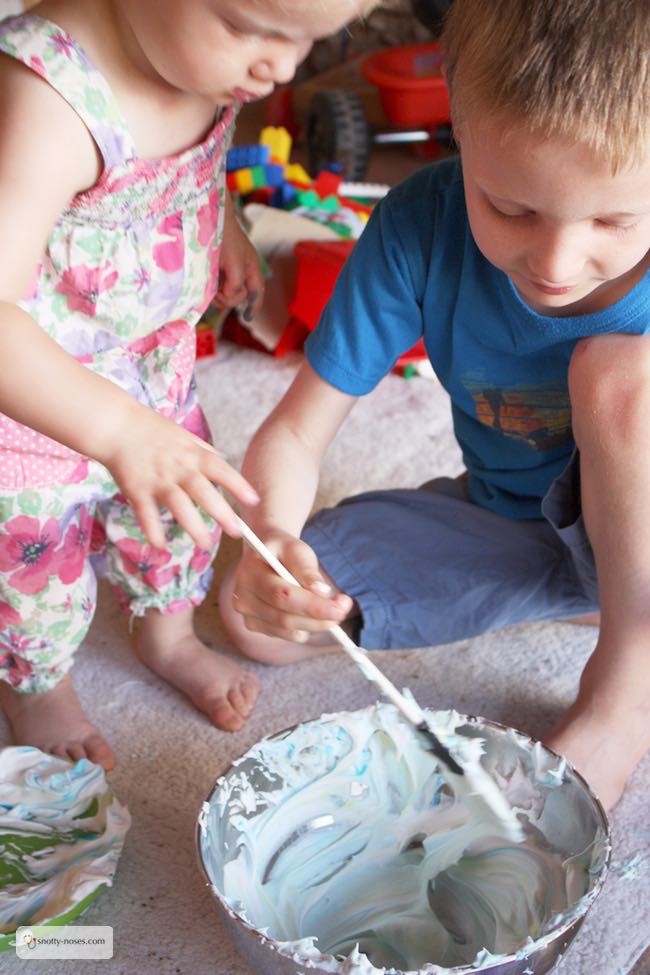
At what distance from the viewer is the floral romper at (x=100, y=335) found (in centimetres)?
92

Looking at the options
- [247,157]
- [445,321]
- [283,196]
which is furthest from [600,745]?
[247,157]

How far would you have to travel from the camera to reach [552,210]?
2.46ft

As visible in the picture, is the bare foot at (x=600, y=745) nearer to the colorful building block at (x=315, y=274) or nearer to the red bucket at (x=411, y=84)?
the colorful building block at (x=315, y=274)

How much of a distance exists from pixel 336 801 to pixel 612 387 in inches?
14.4

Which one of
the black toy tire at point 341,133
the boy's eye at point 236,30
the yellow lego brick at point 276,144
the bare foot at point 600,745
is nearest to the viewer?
the boy's eye at point 236,30

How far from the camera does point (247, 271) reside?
3.91 feet

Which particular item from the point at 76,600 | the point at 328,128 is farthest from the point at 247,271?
the point at 328,128

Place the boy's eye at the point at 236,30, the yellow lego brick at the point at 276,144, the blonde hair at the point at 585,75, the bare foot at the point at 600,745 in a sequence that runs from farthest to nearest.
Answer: the yellow lego brick at the point at 276,144 → the bare foot at the point at 600,745 → the boy's eye at the point at 236,30 → the blonde hair at the point at 585,75

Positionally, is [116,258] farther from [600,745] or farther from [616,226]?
[600,745]

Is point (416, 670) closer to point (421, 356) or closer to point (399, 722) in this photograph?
point (399, 722)

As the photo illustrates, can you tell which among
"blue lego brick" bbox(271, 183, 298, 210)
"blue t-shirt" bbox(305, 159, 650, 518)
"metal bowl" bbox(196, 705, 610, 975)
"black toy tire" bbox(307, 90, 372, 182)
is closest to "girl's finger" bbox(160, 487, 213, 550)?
"metal bowl" bbox(196, 705, 610, 975)

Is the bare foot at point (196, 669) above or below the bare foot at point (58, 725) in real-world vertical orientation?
above

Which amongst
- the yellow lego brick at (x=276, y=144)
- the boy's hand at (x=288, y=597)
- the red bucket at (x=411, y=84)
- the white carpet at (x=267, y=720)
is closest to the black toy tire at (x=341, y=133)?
the red bucket at (x=411, y=84)

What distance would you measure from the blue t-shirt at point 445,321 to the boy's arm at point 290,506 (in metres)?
Answer: 0.03
